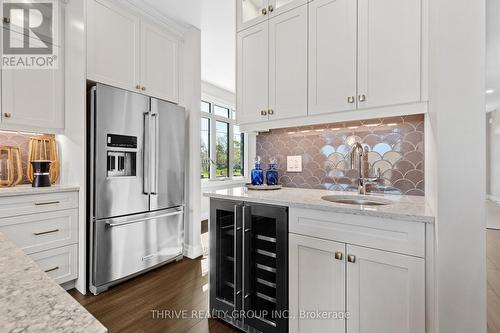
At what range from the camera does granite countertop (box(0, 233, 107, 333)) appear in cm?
33

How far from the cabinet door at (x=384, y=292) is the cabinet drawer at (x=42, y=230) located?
7.31 ft

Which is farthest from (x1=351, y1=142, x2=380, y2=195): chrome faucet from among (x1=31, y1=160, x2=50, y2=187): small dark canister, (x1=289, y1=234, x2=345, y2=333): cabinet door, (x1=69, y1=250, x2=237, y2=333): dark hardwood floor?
(x1=31, y1=160, x2=50, y2=187): small dark canister

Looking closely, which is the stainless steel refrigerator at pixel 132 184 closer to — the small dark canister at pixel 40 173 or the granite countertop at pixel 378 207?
the small dark canister at pixel 40 173

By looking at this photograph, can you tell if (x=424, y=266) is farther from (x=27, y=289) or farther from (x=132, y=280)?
(x=132, y=280)

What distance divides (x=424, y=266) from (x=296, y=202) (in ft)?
2.06

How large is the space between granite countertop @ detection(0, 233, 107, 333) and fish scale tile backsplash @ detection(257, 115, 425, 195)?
1.70 m

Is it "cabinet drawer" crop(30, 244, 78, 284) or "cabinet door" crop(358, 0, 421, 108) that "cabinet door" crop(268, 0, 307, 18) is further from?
"cabinet drawer" crop(30, 244, 78, 284)

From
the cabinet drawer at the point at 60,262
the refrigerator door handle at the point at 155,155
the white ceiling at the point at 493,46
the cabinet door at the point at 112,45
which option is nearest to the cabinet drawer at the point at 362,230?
the refrigerator door handle at the point at 155,155

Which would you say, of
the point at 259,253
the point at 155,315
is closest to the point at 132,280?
the point at 155,315

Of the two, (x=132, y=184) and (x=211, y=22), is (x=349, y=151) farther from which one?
(x=211, y=22)

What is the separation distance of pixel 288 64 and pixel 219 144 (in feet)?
11.9

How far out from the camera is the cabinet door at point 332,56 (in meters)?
1.50

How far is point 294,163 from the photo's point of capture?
81.4 inches

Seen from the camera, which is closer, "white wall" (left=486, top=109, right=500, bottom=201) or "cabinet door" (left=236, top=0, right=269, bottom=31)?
"cabinet door" (left=236, top=0, right=269, bottom=31)
